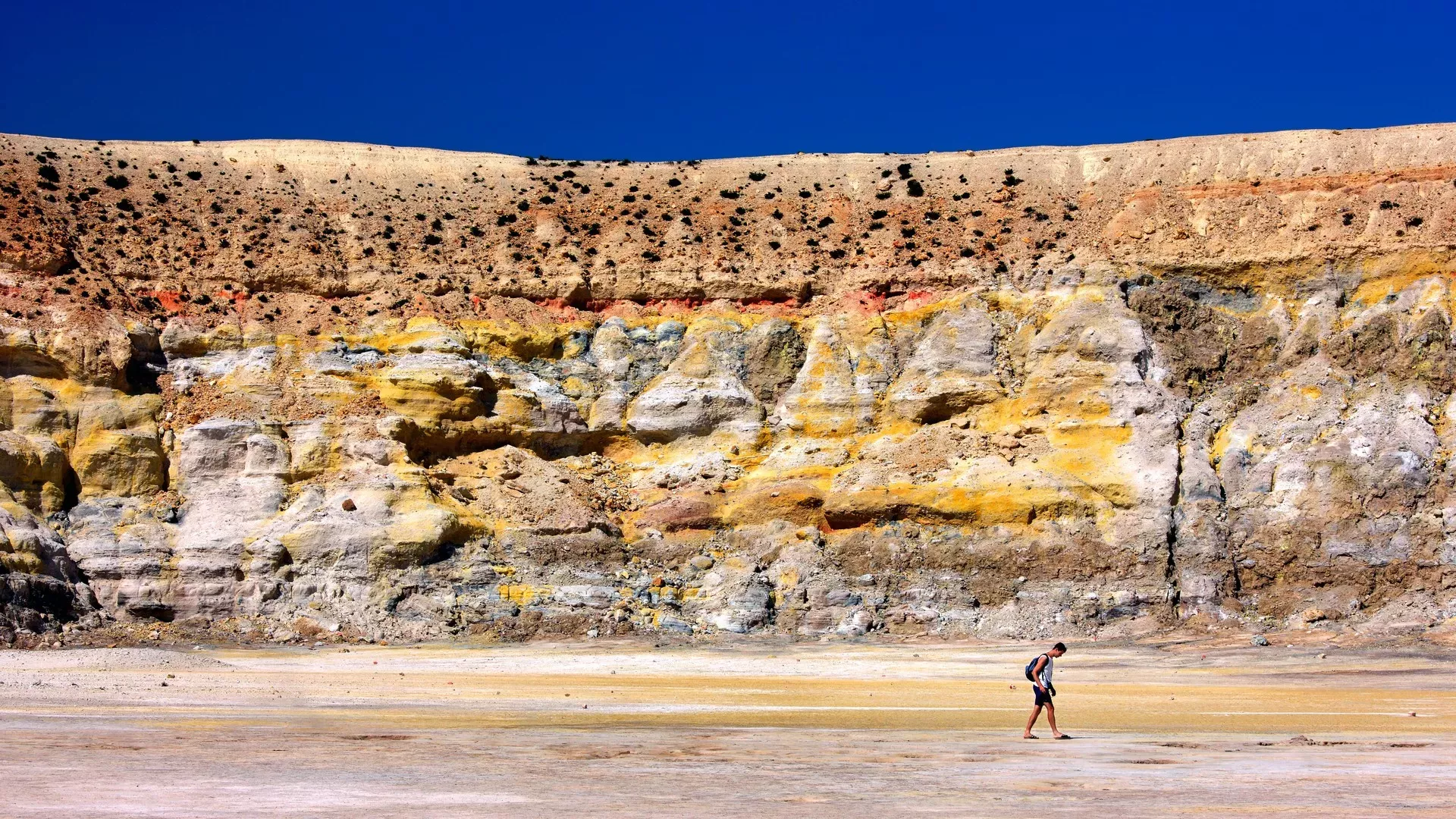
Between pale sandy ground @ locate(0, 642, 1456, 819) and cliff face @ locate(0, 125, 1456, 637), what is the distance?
3.84m

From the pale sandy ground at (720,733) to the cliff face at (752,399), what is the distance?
384 cm

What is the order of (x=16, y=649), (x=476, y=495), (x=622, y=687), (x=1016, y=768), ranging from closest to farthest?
(x=1016, y=768) < (x=622, y=687) < (x=16, y=649) < (x=476, y=495)

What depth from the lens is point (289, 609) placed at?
3394 centimetres

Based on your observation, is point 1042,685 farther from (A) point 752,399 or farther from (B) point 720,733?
(A) point 752,399

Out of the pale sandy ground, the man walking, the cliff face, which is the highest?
the cliff face

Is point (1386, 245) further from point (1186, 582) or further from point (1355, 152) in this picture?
point (1186, 582)

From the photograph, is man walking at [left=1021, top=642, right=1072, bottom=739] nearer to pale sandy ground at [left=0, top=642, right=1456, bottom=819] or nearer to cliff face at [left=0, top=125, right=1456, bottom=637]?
pale sandy ground at [left=0, top=642, right=1456, bottom=819]

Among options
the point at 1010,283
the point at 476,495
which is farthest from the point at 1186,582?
the point at 476,495

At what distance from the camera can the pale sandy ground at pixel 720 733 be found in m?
11.8

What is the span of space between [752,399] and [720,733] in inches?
913

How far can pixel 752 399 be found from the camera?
40.1m

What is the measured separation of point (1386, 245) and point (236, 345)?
110 ft

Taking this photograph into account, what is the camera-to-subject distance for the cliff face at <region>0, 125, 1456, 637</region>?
33656 mm

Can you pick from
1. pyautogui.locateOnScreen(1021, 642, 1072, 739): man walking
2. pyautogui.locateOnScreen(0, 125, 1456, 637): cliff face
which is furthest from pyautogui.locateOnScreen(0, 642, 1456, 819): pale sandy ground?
pyautogui.locateOnScreen(0, 125, 1456, 637): cliff face
